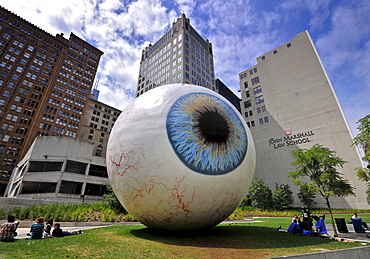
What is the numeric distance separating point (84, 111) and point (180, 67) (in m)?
37.9

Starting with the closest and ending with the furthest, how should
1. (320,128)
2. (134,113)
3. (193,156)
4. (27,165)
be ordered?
(193,156), (134,113), (27,165), (320,128)

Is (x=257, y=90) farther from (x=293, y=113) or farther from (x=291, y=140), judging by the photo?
(x=291, y=140)

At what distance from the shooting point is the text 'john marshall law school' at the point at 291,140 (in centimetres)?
4062

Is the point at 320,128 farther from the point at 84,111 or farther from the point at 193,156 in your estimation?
the point at 84,111

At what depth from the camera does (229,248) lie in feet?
18.1

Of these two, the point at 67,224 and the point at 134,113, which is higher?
the point at 134,113

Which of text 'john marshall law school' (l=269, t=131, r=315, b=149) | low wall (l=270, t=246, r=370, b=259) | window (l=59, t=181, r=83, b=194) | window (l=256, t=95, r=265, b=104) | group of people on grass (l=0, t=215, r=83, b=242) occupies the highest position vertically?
window (l=256, t=95, r=265, b=104)

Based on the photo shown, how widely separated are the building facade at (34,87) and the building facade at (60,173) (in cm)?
2438

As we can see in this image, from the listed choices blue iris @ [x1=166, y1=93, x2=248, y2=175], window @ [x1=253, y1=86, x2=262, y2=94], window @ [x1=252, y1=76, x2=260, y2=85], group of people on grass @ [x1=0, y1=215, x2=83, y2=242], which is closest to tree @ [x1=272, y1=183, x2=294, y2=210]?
window @ [x1=253, y1=86, x2=262, y2=94]

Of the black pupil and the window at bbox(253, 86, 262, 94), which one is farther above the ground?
the window at bbox(253, 86, 262, 94)

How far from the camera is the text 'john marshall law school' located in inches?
1599

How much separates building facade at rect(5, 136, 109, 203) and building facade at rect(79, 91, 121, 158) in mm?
26669

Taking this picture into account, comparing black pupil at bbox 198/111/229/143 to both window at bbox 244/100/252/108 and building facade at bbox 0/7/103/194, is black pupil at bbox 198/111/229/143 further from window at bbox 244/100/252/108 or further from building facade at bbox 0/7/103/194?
building facade at bbox 0/7/103/194

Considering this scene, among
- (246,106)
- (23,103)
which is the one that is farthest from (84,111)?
(246,106)
